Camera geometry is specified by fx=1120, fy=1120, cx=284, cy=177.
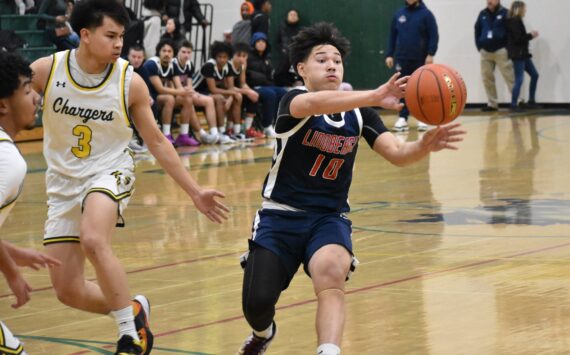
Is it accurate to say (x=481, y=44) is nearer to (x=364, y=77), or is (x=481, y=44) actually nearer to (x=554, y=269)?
(x=364, y=77)

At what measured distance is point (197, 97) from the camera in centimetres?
1850

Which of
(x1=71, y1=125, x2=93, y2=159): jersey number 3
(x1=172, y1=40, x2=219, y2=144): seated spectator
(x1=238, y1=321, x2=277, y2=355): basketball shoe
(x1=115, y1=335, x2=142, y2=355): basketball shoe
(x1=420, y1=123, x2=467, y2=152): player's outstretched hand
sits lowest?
(x1=172, y1=40, x2=219, y2=144): seated spectator

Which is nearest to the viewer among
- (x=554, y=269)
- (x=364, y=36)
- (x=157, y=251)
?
(x=554, y=269)

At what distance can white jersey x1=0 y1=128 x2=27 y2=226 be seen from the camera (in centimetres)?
410

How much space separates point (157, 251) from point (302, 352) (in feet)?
11.5

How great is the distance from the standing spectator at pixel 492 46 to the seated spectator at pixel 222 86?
245 inches

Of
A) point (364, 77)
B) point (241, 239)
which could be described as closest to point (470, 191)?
point (241, 239)

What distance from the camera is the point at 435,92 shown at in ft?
17.0

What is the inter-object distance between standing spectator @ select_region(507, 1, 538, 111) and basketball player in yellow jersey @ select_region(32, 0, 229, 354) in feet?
55.9

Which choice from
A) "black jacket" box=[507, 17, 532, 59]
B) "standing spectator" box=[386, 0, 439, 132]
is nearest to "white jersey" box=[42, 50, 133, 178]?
"standing spectator" box=[386, 0, 439, 132]

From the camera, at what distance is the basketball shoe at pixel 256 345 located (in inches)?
219

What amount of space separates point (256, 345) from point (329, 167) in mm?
962

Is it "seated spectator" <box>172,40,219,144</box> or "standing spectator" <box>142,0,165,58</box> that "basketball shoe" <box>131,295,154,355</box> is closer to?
"seated spectator" <box>172,40,219,144</box>

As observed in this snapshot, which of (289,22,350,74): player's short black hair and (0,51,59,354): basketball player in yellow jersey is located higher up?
(289,22,350,74): player's short black hair
